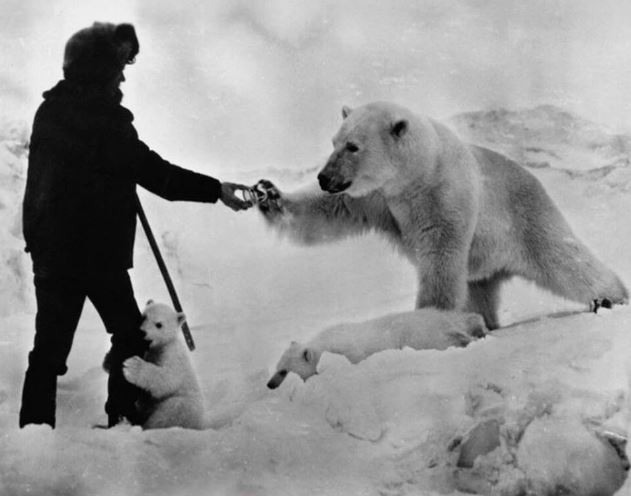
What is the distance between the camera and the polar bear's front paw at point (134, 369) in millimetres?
3406

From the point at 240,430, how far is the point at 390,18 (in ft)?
6.33

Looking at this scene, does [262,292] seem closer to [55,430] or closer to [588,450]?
[55,430]

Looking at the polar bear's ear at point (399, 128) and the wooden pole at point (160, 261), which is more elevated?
the polar bear's ear at point (399, 128)

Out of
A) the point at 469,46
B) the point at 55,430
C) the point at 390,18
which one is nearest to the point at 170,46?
the point at 390,18

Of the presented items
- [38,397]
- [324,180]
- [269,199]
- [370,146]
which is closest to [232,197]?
[269,199]

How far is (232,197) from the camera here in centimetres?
358

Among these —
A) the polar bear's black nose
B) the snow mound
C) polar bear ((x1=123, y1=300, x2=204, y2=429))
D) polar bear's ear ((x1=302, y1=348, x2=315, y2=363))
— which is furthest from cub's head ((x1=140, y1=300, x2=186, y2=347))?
the snow mound

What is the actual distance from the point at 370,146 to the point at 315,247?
517mm

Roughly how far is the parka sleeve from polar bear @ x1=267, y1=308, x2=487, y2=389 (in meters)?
0.74

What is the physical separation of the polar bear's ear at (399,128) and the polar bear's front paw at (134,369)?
145 centimetres

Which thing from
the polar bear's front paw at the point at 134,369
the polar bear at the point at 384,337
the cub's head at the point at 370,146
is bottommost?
the polar bear's front paw at the point at 134,369

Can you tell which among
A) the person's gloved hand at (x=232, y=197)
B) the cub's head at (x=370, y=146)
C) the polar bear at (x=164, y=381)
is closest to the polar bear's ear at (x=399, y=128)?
the cub's head at (x=370, y=146)

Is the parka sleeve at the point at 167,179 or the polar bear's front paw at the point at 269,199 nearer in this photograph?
the parka sleeve at the point at 167,179

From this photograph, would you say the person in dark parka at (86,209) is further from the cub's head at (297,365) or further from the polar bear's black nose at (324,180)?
the cub's head at (297,365)
